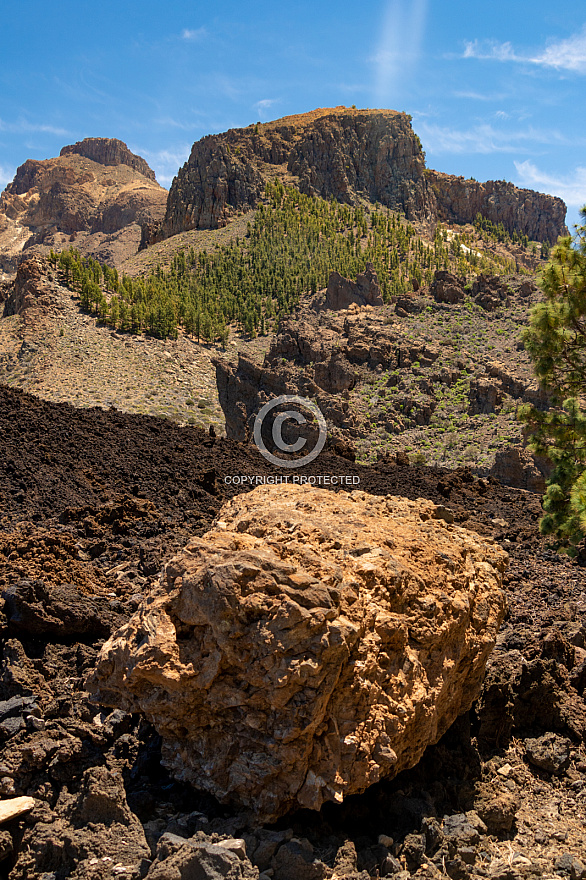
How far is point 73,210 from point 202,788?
13518cm

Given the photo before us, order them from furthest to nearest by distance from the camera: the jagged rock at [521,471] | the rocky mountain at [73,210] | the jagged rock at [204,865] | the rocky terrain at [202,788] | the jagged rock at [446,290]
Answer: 1. the rocky mountain at [73,210]
2. the jagged rock at [446,290]
3. the jagged rock at [521,471]
4. the rocky terrain at [202,788]
5. the jagged rock at [204,865]

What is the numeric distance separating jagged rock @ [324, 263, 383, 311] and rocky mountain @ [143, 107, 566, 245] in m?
36.9

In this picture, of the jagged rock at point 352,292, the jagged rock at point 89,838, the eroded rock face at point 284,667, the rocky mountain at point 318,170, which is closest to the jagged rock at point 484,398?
the jagged rock at point 352,292

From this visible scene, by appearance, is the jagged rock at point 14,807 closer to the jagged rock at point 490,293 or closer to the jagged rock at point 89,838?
the jagged rock at point 89,838

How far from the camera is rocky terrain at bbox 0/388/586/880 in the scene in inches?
120

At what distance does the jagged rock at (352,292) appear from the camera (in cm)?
3000

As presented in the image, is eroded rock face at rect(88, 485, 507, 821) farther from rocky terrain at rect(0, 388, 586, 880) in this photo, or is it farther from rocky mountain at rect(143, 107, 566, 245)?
rocky mountain at rect(143, 107, 566, 245)

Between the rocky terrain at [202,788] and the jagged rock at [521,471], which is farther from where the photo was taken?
the jagged rock at [521,471]

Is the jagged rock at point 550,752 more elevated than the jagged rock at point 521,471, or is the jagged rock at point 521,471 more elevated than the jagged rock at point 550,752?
the jagged rock at point 521,471

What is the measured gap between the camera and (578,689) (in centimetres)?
541

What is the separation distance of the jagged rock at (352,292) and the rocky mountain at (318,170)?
3695cm

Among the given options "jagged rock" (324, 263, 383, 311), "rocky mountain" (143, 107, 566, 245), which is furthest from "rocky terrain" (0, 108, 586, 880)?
"rocky mountain" (143, 107, 566, 245)

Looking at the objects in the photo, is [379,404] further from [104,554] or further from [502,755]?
[502,755]

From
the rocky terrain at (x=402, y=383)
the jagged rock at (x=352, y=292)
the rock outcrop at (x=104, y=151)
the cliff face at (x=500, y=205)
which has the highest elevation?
the rock outcrop at (x=104, y=151)
